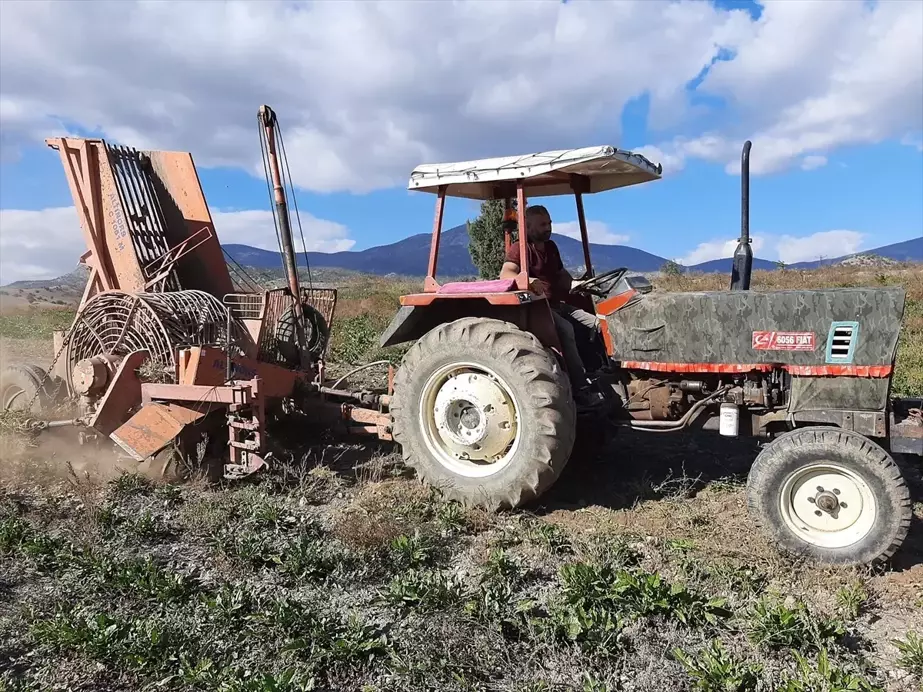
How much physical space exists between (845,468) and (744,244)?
161cm

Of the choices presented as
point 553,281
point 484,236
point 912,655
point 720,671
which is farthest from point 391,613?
point 484,236

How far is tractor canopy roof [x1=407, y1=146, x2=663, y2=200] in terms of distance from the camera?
438 cm

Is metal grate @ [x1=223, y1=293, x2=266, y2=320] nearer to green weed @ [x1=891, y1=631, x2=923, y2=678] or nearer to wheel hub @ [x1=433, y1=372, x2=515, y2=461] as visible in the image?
wheel hub @ [x1=433, y1=372, x2=515, y2=461]

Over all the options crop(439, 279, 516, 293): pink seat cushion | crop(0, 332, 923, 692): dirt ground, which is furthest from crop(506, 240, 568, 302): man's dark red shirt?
crop(0, 332, 923, 692): dirt ground

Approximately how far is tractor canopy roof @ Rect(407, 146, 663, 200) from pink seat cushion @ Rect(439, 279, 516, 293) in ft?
2.20

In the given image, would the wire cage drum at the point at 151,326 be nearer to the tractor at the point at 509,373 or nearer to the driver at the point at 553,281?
the tractor at the point at 509,373

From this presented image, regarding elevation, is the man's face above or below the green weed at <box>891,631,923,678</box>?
above

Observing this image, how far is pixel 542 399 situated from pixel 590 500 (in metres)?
1.02

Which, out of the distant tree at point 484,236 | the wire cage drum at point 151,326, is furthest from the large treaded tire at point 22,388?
the distant tree at point 484,236

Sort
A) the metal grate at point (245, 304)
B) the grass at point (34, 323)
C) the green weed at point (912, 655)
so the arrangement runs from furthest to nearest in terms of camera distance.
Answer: the grass at point (34, 323) < the metal grate at point (245, 304) < the green weed at point (912, 655)

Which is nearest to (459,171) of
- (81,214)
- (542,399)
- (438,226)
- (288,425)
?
(438,226)

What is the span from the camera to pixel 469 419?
4.75 metres

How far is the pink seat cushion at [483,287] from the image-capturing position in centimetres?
467

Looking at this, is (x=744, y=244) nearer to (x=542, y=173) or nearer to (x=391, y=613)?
(x=542, y=173)
